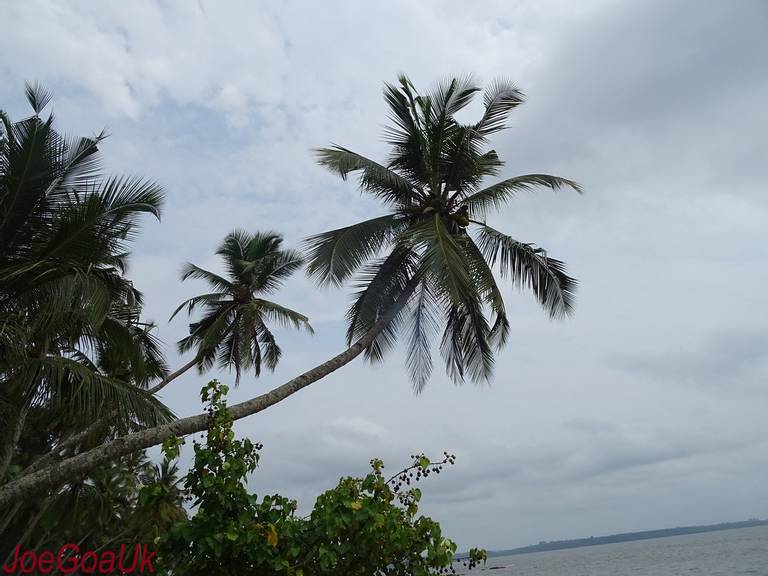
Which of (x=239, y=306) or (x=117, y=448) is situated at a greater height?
(x=239, y=306)

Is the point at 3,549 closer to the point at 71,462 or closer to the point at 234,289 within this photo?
the point at 234,289

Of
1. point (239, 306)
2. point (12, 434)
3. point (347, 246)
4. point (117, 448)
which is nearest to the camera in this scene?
point (117, 448)

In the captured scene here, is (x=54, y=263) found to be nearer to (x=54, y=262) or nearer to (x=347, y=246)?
(x=54, y=262)

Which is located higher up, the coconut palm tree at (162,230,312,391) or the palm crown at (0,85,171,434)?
the coconut palm tree at (162,230,312,391)

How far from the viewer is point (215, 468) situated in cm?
578

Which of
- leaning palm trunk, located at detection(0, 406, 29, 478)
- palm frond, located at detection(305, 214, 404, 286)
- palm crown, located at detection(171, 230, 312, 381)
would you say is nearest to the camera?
leaning palm trunk, located at detection(0, 406, 29, 478)

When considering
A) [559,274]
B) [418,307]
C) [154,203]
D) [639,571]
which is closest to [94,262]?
[154,203]

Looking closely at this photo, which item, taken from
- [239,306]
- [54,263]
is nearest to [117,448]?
[54,263]

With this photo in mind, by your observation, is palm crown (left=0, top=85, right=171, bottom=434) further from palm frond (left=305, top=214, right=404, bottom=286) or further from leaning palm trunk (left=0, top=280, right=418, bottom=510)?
palm frond (left=305, top=214, right=404, bottom=286)

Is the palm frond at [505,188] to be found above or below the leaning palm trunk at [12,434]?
above

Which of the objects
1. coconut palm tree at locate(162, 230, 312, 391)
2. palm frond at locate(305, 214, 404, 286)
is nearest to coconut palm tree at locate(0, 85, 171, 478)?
palm frond at locate(305, 214, 404, 286)

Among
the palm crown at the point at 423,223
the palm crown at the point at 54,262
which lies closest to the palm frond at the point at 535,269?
the palm crown at the point at 423,223

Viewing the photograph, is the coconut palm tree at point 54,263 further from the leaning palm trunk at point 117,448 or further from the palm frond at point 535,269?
the palm frond at point 535,269

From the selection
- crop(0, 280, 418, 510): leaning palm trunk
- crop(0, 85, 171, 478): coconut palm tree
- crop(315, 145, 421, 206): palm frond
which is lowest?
crop(0, 280, 418, 510): leaning palm trunk
